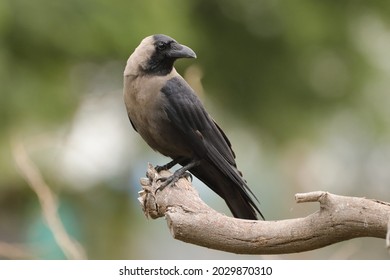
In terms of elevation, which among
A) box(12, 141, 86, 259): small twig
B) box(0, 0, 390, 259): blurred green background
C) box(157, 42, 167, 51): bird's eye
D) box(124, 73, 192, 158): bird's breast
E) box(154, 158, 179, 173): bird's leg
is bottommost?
box(12, 141, 86, 259): small twig

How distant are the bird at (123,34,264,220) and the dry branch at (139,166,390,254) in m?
0.36

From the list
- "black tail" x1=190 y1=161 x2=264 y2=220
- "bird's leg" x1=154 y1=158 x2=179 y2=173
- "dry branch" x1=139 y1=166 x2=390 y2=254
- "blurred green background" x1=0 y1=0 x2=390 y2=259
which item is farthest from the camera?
"blurred green background" x1=0 y1=0 x2=390 y2=259

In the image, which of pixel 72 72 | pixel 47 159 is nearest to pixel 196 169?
pixel 47 159

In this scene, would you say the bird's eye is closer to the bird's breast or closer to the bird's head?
the bird's head

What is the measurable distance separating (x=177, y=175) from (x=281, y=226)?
0.74 m

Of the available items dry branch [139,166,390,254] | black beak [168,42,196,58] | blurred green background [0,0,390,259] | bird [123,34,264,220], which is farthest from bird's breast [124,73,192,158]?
blurred green background [0,0,390,259]

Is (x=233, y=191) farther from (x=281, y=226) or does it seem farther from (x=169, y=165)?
(x=281, y=226)

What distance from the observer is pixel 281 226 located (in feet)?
10.4

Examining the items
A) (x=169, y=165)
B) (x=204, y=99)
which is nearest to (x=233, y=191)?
(x=169, y=165)

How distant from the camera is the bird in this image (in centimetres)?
393

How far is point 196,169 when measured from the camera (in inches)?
161

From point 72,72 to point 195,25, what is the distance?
957mm

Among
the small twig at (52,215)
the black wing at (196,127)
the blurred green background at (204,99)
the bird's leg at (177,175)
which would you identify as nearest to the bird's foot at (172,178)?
the bird's leg at (177,175)

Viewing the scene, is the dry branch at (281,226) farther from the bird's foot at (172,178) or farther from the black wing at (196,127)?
the black wing at (196,127)
